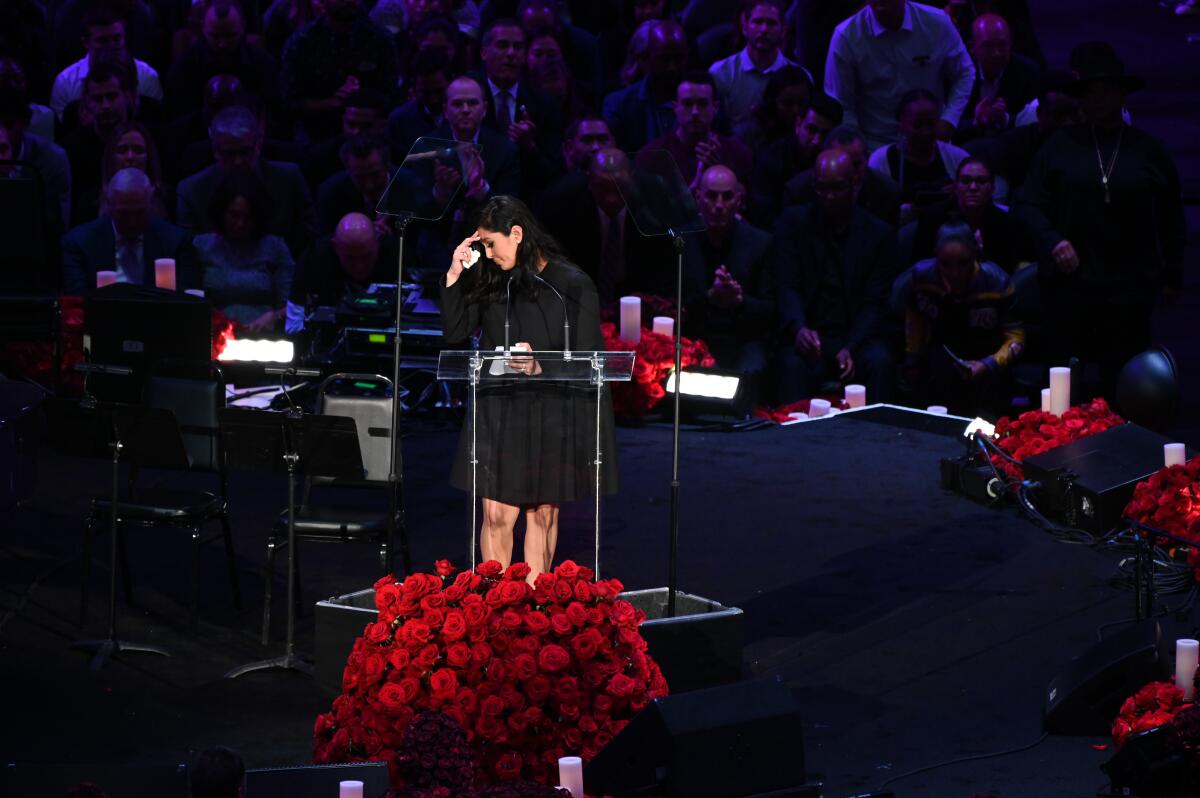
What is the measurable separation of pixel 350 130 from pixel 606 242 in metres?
1.54

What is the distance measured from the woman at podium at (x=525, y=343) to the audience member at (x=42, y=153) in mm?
4746

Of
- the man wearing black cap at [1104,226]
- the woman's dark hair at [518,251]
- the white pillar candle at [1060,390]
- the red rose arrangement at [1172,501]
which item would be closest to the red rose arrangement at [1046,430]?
the white pillar candle at [1060,390]

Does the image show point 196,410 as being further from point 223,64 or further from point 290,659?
point 223,64

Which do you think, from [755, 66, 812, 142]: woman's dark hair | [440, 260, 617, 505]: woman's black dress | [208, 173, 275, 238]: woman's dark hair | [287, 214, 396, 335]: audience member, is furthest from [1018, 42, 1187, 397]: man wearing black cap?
[440, 260, 617, 505]: woman's black dress

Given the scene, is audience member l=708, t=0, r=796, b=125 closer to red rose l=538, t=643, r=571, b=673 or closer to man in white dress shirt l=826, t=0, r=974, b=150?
man in white dress shirt l=826, t=0, r=974, b=150

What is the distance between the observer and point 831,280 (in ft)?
32.9

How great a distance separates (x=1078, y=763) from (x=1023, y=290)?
485 centimetres

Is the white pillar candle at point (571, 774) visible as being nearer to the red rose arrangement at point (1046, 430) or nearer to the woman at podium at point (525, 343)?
the woman at podium at point (525, 343)

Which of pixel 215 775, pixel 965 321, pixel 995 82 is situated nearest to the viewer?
pixel 215 775

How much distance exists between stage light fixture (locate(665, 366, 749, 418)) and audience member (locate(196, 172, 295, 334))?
6.57 feet

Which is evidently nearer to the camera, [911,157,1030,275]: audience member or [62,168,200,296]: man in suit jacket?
[62,168,200,296]: man in suit jacket

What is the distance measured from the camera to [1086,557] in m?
7.36

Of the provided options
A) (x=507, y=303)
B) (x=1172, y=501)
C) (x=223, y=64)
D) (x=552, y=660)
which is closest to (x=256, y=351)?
(x=223, y=64)

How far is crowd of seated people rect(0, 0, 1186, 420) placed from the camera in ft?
31.5
